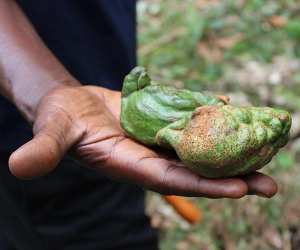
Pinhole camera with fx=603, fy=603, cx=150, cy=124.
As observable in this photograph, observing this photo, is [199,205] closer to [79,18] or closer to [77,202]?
[77,202]

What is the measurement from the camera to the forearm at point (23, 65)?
161cm

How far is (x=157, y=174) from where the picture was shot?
143 centimetres

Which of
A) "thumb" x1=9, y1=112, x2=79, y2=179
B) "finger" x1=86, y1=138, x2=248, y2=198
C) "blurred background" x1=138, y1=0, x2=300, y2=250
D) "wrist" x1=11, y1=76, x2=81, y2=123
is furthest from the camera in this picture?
"blurred background" x1=138, y1=0, x2=300, y2=250

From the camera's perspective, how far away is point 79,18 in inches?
76.0

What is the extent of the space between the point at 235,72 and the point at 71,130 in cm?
238

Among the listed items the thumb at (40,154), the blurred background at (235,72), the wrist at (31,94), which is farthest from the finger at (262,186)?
the blurred background at (235,72)

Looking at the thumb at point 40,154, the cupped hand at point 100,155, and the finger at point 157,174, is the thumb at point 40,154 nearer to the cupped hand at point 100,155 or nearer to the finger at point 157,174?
the cupped hand at point 100,155

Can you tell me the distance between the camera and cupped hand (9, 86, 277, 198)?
1304 millimetres

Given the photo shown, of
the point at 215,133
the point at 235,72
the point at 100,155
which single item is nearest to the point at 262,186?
the point at 215,133

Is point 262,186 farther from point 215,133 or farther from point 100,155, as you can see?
point 100,155

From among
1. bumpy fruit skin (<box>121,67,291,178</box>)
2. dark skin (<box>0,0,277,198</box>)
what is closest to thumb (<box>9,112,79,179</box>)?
dark skin (<box>0,0,277,198</box>)

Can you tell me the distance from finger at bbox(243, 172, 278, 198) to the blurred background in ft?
3.58

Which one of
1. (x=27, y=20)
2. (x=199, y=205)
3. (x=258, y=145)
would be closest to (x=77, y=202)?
(x=27, y=20)

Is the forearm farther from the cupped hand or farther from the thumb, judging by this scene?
the thumb
